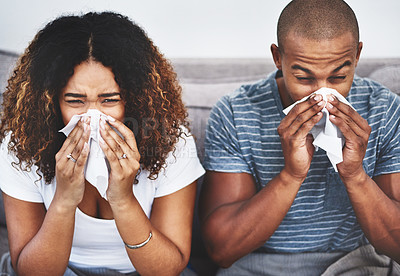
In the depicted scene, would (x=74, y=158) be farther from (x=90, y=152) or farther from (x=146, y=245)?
(x=146, y=245)

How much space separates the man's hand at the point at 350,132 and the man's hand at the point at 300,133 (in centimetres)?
3

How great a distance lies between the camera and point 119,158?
36.4 inches

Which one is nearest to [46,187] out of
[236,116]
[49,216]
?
[49,216]

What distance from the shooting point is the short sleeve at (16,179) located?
1031 millimetres

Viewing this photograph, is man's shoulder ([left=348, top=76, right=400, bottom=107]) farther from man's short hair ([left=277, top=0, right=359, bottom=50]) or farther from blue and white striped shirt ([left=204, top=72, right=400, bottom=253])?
man's short hair ([left=277, top=0, right=359, bottom=50])

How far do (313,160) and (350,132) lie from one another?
213 millimetres

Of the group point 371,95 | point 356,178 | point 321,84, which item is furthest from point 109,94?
point 371,95

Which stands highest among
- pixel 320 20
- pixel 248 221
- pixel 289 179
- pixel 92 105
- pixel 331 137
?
pixel 320 20

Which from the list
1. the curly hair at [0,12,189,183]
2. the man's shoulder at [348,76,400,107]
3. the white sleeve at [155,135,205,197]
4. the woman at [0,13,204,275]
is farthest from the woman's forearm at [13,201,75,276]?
the man's shoulder at [348,76,400,107]

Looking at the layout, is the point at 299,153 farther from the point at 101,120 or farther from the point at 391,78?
the point at 391,78

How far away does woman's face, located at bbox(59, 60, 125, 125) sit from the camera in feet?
3.02

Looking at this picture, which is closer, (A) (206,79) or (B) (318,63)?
(B) (318,63)

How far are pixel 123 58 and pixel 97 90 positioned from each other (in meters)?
0.09

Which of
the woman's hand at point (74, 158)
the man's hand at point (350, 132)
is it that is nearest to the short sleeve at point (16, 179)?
the woman's hand at point (74, 158)
